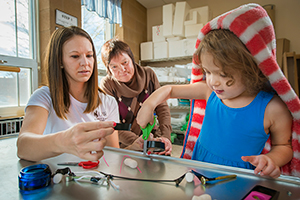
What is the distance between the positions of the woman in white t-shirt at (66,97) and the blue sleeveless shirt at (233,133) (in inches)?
17.0

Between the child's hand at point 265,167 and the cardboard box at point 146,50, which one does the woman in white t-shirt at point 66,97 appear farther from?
the cardboard box at point 146,50

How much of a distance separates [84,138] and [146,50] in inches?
111

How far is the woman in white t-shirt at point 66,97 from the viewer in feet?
2.68

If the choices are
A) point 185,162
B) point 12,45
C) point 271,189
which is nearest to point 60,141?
point 185,162

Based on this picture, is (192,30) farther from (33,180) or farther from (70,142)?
(33,180)

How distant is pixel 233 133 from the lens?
30.8 inches

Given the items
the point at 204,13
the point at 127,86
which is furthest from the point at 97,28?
the point at 127,86

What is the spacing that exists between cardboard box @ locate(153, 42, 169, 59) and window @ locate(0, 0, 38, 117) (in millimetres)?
1726

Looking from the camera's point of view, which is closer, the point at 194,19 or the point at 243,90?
the point at 243,90

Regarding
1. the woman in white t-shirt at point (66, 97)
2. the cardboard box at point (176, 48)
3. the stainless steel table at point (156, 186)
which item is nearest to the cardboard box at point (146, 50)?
the cardboard box at point (176, 48)

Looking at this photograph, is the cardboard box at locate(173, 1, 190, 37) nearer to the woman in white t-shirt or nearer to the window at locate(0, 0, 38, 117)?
the window at locate(0, 0, 38, 117)

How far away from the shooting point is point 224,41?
2.32ft

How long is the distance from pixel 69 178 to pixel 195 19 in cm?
270

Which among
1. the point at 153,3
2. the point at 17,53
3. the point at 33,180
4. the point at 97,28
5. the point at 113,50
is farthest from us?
the point at 153,3
